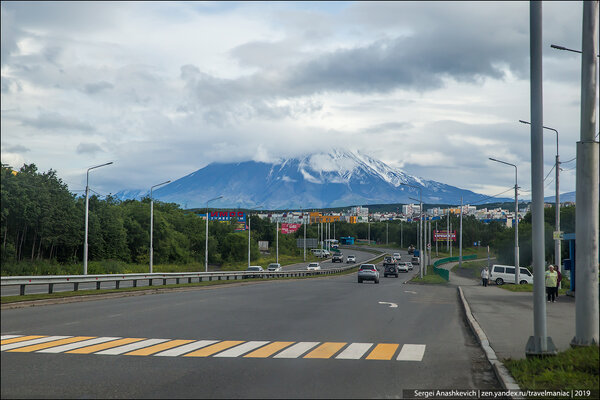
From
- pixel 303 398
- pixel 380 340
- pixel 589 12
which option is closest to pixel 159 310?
pixel 380 340

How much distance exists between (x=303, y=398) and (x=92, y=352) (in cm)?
484

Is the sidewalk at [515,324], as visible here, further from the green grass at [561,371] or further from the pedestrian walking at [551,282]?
the green grass at [561,371]

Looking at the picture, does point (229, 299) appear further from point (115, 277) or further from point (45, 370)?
point (45, 370)

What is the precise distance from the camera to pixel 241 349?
11.8 metres

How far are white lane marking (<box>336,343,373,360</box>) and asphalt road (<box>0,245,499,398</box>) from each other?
39mm

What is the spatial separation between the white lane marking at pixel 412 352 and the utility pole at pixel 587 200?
2633 mm

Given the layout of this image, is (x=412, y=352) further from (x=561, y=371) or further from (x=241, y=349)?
(x=561, y=371)

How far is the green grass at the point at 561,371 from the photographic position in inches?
327

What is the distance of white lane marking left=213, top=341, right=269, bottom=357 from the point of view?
36.7 ft

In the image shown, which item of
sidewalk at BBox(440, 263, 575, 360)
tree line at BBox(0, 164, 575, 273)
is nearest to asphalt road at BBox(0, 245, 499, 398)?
sidewalk at BBox(440, 263, 575, 360)

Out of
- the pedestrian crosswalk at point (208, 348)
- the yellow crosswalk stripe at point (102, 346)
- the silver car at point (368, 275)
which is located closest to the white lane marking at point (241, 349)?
the pedestrian crosswalk at point (208, 348)

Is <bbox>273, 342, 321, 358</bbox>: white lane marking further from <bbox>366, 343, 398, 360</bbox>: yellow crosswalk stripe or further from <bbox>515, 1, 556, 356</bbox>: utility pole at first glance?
<bbox>515, 1, 556, 356</bbox>: utility pole

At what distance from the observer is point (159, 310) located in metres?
20.0

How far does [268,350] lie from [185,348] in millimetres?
1558
